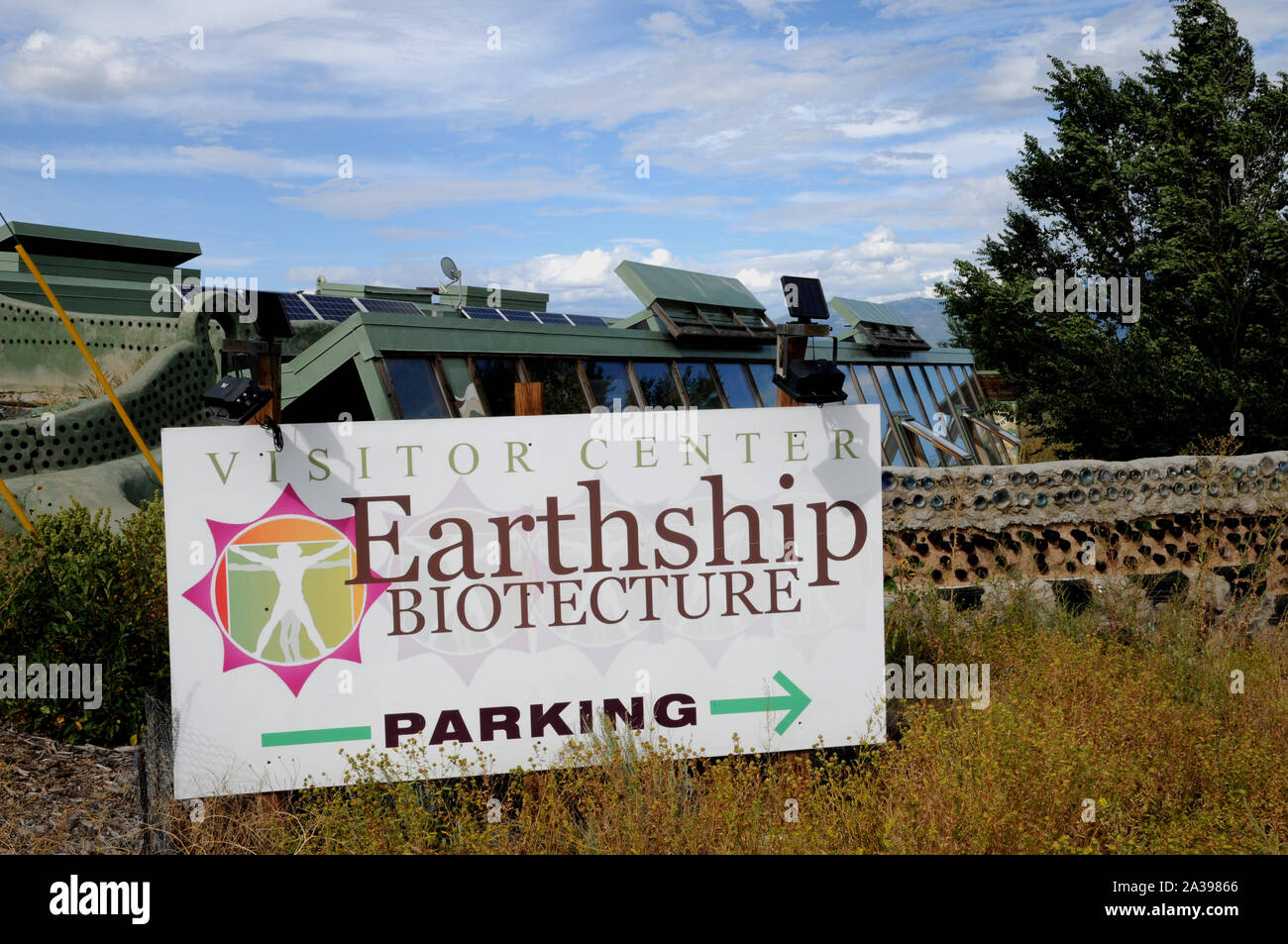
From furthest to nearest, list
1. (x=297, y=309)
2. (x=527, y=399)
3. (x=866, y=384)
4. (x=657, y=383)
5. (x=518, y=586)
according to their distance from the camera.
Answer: (x=866, y=384) < (x=297, y=309) < (x=657, y=383) < (x=527, y=399) < (x=518, y=586)

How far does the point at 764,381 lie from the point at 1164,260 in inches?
349

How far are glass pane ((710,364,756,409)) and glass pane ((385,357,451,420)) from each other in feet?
14.7

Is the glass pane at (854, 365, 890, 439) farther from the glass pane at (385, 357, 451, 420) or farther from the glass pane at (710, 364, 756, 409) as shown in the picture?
the glass pane at (385, 357, 451, 420)

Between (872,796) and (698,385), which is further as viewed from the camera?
(698,385)

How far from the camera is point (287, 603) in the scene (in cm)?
515

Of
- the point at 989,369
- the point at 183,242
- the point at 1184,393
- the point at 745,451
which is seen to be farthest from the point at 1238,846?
the point at 183,242

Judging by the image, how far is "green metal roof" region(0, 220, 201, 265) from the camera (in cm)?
2127

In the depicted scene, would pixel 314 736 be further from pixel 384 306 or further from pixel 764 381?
pixel 384 306

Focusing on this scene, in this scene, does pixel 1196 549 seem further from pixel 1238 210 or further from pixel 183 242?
pixel 183 242

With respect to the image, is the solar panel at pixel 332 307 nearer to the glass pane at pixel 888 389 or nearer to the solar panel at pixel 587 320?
the solar panel at pixel 587 320

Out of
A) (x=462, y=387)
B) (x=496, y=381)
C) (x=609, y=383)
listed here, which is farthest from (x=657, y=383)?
(x=462, y=387)

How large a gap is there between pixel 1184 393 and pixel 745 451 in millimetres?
13523

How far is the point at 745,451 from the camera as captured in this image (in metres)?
5.64

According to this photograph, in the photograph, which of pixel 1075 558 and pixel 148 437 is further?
pixel 148 437
